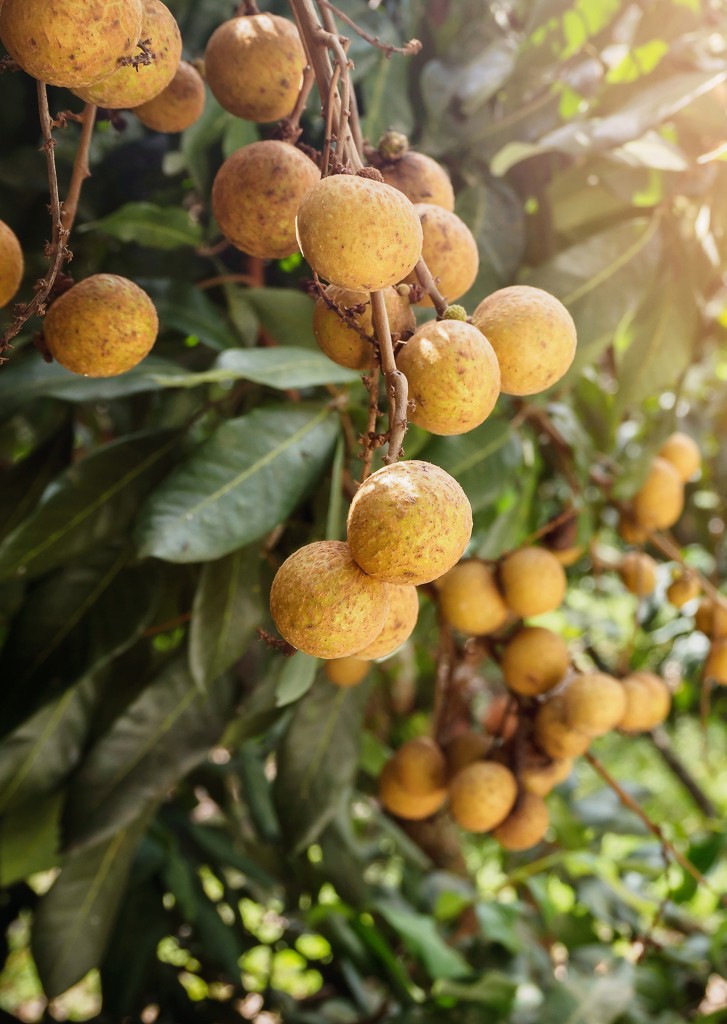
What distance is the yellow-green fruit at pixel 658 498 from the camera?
1.05 m

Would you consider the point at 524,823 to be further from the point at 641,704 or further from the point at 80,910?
the point at 80,910

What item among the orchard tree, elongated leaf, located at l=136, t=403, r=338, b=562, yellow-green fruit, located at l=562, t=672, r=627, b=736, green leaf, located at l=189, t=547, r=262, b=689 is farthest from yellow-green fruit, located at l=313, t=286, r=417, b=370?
yellow-green fruit, located at l=562, t=672, r=627, b=736

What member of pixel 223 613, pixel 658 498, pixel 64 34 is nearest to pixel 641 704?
pixel 658 498

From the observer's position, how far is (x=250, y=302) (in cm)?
91

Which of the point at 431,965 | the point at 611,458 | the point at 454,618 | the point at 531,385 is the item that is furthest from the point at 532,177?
the point at 431,965

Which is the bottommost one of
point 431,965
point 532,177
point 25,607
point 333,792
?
point 431,965

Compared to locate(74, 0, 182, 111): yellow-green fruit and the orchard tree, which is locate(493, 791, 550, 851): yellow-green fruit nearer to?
the orchard tree

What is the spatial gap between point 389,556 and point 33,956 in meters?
0.86

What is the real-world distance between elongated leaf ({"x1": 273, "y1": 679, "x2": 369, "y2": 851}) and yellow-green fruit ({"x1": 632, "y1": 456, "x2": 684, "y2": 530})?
1.40ft

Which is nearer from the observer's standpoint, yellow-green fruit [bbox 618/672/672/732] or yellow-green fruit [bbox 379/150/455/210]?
yellow-green fruit [bbox 379/150/455/210]

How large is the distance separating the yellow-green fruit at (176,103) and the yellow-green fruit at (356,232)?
23cm

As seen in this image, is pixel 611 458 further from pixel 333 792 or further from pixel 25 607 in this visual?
pixel 25 607

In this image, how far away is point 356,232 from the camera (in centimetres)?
38

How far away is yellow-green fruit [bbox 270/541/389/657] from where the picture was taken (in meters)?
0.38
